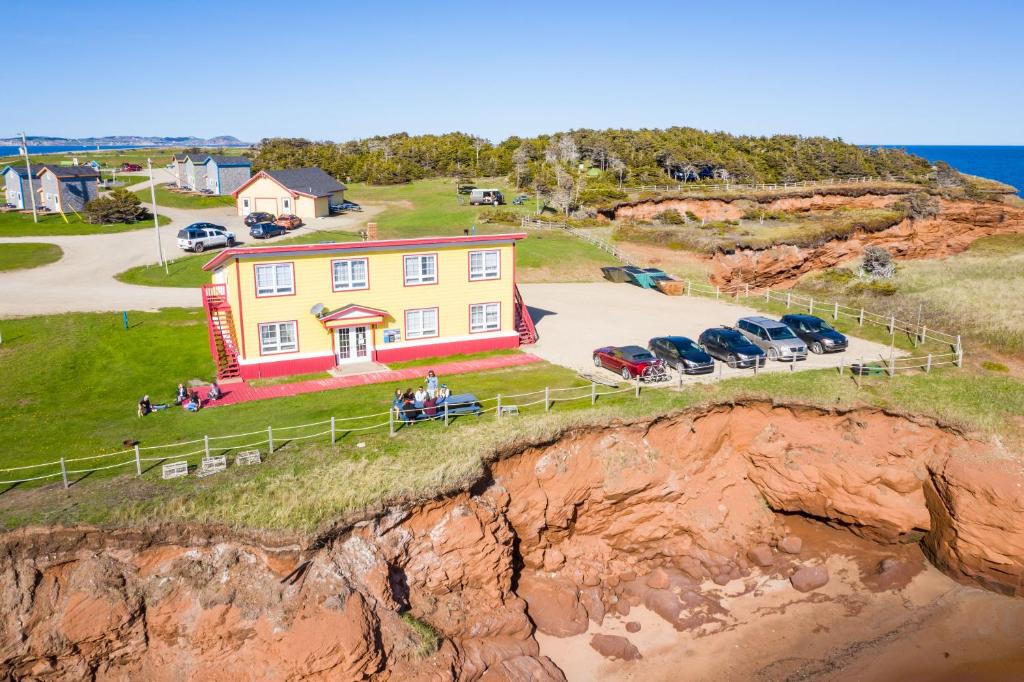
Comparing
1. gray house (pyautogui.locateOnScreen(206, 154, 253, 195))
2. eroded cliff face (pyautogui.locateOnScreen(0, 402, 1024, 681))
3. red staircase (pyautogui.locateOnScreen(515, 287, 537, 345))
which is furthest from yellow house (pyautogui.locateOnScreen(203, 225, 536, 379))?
gray house (pyautogui.locateOnScreen(206, 154, 253, 195))

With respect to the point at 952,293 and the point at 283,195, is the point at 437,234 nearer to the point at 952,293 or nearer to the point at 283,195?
the point at 283,195

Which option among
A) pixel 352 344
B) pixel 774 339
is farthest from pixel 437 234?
pixel 774 339

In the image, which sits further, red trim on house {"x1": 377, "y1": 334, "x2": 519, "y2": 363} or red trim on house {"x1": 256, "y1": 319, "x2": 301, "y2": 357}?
red trim on house {"x1": 377, "y1": 334, "x2": 519, "y2": 363}

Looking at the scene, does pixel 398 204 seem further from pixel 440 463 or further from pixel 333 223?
pixel 440 463

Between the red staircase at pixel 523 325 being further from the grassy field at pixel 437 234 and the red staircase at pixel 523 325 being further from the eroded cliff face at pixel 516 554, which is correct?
the eroded cliff face at pixel 516 554

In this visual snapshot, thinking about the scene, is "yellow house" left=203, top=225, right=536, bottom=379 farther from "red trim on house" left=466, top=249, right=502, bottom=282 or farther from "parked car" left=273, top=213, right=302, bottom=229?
"parked car" left=273, top=213, right=302, bottom=229

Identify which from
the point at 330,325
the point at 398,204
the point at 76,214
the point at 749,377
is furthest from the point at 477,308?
the point at 76,214

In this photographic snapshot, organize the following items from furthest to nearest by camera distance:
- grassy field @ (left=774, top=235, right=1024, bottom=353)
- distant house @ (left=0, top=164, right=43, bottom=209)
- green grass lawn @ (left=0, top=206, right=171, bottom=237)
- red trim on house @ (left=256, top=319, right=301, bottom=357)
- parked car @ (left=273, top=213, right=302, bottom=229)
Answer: distant house @ (left=0, top=164, right=43, bottom=209)
parked car @ (left=273, top=213, right=302, bottom=229)
green grass lawn @ (left=0, top=206, right=171, bottom=237)
grassy field @ (left=774, top=235, right=1024, bottom=353)
red trim on house @ (left=256, top=319, right=301, bottom=357)

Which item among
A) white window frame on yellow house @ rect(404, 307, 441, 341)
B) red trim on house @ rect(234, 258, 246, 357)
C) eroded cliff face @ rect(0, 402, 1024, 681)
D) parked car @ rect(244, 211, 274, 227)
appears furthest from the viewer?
parked car @ rect(244, 211, 274, 227)
